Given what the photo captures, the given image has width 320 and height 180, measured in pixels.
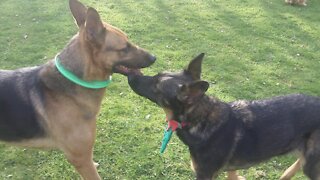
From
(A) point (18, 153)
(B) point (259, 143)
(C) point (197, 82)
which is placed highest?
(C) point (197, 82)

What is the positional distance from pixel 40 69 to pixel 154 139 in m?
2.16

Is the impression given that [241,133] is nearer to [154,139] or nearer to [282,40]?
[154,139]

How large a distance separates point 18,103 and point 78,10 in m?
1.29

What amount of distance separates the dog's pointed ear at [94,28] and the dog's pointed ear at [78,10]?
0.46 m

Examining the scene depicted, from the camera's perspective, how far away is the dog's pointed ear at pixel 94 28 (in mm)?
4086

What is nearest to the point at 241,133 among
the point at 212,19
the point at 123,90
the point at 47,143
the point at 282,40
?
the point at 47,143

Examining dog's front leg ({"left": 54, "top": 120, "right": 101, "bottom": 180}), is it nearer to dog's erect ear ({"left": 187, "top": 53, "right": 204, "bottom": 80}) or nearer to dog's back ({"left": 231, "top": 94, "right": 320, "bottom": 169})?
dog's erect ear ({"left": 187, "top": 53, "right": 204, "bottom": 80})

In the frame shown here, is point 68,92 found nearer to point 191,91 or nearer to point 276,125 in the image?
point 191,91

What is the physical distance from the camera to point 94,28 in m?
4.16

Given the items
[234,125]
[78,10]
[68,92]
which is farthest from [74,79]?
[234,125]

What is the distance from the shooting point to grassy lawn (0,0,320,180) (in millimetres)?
5480

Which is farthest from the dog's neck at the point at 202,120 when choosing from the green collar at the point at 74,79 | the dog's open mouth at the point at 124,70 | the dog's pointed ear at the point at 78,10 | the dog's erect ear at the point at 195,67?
the dog's pointed ear at the point at 78,10

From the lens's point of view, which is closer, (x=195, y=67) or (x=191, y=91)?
(x=191, y=91)

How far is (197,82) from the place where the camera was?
3826mm
